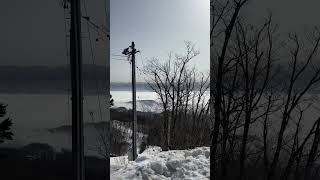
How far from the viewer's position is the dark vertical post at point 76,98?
9.48ft

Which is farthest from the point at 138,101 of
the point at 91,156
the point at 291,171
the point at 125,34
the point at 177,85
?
the point at 291,171

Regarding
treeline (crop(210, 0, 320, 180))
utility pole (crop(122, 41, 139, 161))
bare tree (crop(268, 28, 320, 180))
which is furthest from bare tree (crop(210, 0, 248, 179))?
utility pole (crop(122, 41, 139, 161))

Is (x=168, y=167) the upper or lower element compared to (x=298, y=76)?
lower

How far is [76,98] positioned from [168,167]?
1433mm

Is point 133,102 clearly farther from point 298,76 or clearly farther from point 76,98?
point 298,76

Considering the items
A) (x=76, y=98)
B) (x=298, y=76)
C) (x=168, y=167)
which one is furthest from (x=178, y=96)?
(x=298, y=76)

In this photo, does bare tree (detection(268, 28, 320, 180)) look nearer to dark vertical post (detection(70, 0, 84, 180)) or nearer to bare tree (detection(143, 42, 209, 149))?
dark vertical post (detection(70, 0, 84, 180))

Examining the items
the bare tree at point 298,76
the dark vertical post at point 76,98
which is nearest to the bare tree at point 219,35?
the bare tree at point 298,76

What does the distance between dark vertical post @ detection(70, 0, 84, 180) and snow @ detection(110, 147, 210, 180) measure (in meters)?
1.08

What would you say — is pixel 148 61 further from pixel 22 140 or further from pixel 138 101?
pixel 22 140

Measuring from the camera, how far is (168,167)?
4.04 m

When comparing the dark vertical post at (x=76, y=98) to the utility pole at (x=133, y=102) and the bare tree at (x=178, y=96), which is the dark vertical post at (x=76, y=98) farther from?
the bare tree at (x=178, y=96)

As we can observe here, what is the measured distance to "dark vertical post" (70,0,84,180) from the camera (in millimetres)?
2891

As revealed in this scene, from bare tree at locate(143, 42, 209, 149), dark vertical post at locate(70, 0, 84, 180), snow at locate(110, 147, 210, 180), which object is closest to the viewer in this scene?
dark vertical post at locate(70, 0, 84, 180)
